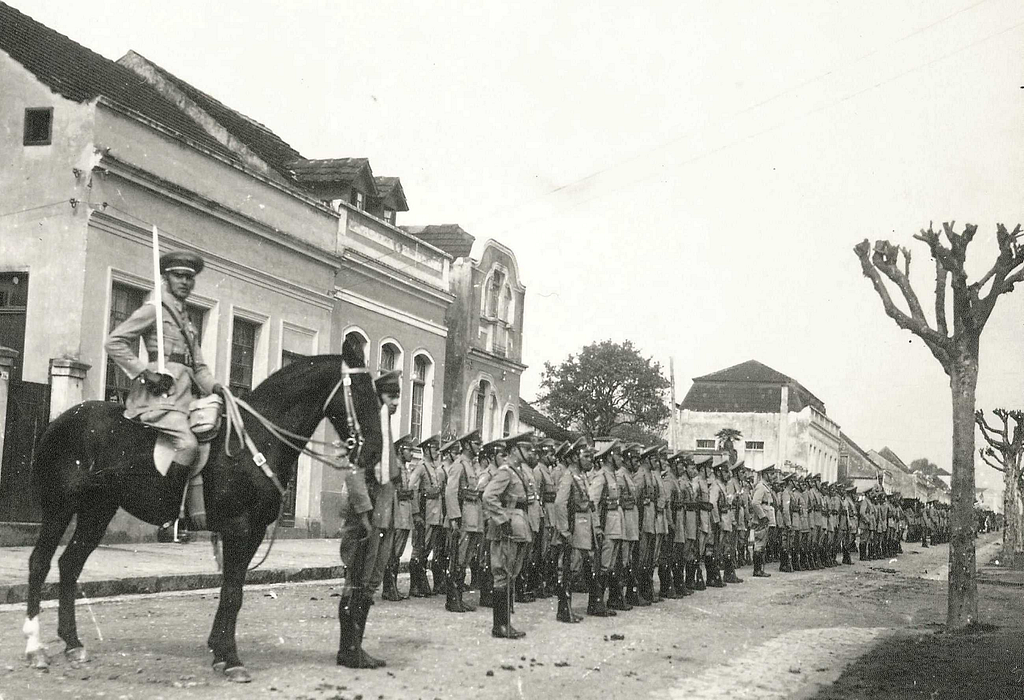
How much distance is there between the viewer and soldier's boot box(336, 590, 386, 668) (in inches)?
294

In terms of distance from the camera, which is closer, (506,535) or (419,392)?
(506,535)

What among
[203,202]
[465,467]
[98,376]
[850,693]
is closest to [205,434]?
[850,693]

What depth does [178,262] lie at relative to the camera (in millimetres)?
7504

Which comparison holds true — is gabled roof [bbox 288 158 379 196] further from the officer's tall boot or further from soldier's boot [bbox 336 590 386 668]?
soldier's boot [bbox 336 590 386 668]

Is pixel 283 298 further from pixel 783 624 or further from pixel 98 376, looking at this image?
pixel 783 624

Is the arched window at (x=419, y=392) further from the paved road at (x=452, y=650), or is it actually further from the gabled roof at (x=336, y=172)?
the paved road at (x=452, y=650)

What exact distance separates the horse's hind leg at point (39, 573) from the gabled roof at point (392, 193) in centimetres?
1925

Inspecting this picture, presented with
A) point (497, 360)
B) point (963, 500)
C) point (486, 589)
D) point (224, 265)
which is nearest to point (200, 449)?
point (486, 589)

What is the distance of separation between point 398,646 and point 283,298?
13.3 metres

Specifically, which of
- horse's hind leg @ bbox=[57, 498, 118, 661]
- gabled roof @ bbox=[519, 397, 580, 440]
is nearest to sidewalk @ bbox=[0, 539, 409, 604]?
horse's hind leg @ bbox=[57, 498, 118, 661]

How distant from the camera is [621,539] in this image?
41.2 feet

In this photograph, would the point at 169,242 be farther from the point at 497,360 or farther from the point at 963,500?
the point at 497,360

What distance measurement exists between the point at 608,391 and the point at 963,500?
4408 centimetres

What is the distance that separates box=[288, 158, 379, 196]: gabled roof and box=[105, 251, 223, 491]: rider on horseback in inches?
669
